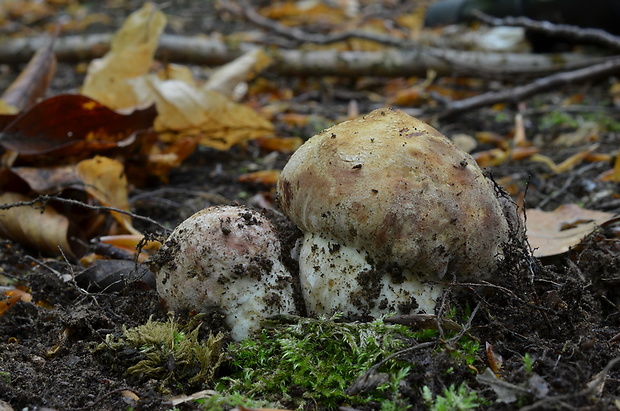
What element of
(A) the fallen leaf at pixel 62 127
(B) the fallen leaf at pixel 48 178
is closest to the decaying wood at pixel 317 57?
(A) the fallen leaf at pixel 62 127

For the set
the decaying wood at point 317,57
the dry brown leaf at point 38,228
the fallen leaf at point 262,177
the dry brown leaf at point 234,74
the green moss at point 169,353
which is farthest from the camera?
the decaying wood at point 317,57

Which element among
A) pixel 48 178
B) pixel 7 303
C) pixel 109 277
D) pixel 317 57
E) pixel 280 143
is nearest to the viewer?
pixel 7 303

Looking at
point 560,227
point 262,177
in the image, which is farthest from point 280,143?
point 560,227

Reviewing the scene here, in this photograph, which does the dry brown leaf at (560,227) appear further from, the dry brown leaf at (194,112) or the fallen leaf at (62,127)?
the fallen leaf at (62,127)

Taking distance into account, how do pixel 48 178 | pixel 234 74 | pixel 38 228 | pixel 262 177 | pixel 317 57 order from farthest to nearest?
pixel 317 57 → pixel 234 74 → pixel 262 177 → pixel 48 178 → pixel 38 228

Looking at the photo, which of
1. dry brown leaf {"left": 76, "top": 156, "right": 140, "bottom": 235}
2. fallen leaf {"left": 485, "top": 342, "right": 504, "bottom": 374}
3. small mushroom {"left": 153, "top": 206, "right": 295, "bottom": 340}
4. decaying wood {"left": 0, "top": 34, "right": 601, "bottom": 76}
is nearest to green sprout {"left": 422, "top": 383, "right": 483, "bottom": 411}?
fallen leaf {"left": 485, "top": 342, "right": 504, "bottom": 374}

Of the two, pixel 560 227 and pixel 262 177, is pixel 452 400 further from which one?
pixel 262 177
